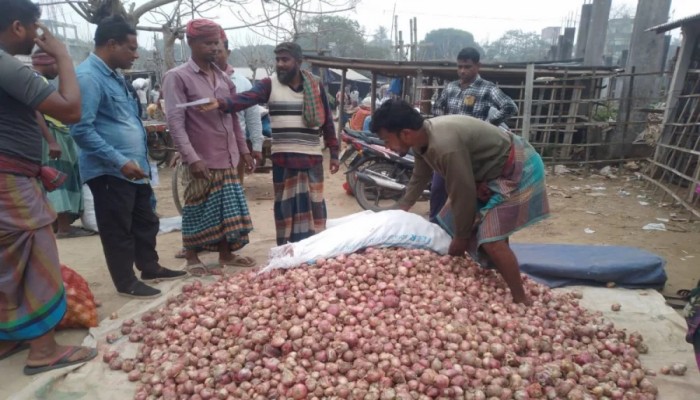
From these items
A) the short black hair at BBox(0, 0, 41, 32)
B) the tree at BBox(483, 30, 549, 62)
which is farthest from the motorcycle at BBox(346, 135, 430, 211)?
the tree at BBox(483, 30, 549, 62)

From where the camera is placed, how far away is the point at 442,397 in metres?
2.04

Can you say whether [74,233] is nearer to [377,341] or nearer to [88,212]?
[88,212]

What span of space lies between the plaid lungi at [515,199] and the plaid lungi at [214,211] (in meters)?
1.76

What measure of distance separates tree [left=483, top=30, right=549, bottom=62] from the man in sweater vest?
1626 inches

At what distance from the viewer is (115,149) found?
116 inches

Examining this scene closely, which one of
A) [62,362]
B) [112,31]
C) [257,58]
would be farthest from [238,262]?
[257,58]

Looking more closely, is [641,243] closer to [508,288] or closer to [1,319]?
[508,288]

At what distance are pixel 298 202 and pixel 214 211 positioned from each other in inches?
26.0

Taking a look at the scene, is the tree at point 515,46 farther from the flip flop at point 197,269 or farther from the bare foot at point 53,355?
the bare foot at point 53,355

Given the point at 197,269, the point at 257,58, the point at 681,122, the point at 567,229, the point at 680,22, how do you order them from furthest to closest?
the point at 257,58 → the point at 681,122 → the point at 680,22 → the point at 567,229 → the point at 197,269

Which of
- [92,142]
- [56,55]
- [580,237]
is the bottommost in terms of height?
[580,237]

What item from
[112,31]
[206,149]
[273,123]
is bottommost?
[206,149]

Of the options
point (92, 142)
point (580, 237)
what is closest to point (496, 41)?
point (580, 237)

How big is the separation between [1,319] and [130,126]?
4.30 feet
